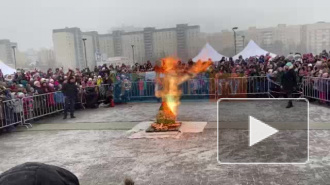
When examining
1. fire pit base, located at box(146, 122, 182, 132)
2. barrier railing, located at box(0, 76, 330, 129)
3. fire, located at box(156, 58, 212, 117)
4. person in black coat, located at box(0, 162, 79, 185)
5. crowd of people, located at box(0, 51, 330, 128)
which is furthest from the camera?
crowd of people, located at box(0, 51, 330, 128)

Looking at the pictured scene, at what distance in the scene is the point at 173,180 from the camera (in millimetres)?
6281

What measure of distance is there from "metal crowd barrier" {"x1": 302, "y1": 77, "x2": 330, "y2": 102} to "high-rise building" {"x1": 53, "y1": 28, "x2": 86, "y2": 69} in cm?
2097

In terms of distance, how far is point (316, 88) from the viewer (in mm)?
13430

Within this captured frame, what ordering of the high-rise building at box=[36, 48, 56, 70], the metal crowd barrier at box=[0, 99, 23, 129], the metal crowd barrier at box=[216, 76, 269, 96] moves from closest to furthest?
the metal crowd barrier at box=[0, 99, 23, 129], the metal crowd barrier at box=[216, 76, 269, 96], the high-rise building at box=[36, 48, 56, 70]

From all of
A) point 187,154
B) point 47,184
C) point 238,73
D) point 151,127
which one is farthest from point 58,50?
point 47,184

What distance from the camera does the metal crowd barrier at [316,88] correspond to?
12.8 m

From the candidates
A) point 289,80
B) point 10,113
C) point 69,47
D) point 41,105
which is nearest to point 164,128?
point 10,113

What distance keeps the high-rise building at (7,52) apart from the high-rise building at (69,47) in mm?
4264

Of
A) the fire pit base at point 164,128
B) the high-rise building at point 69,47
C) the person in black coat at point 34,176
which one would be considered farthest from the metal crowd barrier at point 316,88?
the high-rise building at point 69,47

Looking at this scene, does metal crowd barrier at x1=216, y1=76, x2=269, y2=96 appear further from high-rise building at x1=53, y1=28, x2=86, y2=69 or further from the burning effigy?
high-rise building at x1=53, y1=28, x2=86, y2=69

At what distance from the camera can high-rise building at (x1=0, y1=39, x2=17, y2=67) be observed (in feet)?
107
